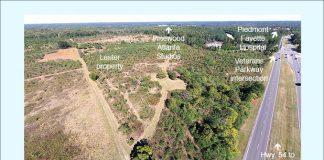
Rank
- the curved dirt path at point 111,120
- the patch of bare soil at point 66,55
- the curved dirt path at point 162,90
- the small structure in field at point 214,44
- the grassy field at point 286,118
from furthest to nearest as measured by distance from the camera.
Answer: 1. the small structure in field at point 214,44
2. the patch of bare soil at point 66,55
3. the curved dirt path at point 162,90
4. the grassy field at point 286,118
5. the curved dirt path at point 111,120

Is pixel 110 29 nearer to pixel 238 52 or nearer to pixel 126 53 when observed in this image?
pixel 126 53

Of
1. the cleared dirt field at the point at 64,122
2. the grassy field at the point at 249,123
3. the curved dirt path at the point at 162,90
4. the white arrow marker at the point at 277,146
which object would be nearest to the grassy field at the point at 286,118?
the white arrow marker at the point at 277,146

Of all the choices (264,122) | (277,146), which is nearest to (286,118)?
(264,122)

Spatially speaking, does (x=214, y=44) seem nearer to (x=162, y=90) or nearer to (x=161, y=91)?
(x=162, y=90)

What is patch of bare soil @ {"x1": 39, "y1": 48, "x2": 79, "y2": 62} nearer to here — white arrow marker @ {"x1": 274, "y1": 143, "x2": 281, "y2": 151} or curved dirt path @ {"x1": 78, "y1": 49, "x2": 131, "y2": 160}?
curved dirt path @ {"x1": 78, "y1": 49, "x2": 131, "y2": 160}

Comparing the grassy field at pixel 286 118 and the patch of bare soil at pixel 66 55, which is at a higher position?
the patch of bare soil at pixel 66 55

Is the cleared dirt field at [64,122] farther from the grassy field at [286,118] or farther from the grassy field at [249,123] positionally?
the grassy field at [286,118]

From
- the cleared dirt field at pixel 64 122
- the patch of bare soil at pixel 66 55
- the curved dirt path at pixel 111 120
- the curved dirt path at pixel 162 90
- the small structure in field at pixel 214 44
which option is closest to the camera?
the cleared dirt field at pixel 64 122

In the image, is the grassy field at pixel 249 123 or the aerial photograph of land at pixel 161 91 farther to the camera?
the grassy field at pixel 249 123
